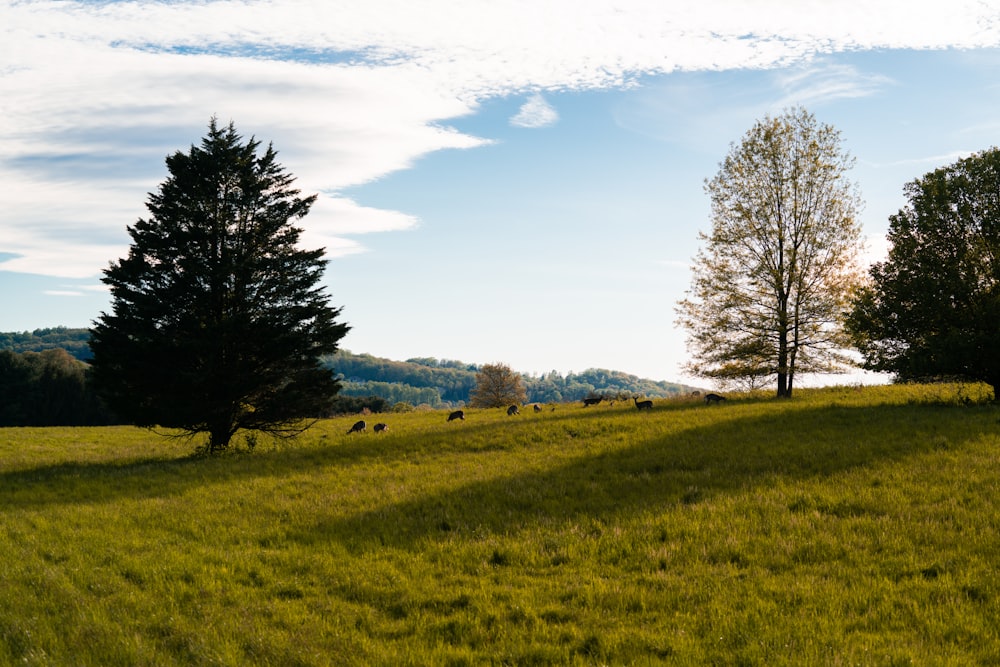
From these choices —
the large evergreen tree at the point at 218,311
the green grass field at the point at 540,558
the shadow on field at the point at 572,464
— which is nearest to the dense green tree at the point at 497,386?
the shadow on field at the point at 572,464

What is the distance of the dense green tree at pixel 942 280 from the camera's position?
24.6m

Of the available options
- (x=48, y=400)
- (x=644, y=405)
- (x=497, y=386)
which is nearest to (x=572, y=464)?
Result: (x=644, y=405)

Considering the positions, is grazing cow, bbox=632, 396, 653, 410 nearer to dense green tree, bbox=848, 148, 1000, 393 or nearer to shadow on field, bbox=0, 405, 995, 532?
shadow on field, bbox=0, 405, 995, 532

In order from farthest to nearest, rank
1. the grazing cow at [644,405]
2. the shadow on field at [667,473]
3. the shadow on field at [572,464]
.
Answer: the grazing cow at [644,405]
the shadow on field at [572,464]
the shadow on field at [667,473]

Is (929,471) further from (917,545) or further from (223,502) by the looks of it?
(223,502)

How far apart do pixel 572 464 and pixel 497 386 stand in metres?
60.9

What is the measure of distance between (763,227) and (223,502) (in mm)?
30732

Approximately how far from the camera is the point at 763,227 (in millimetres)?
35125

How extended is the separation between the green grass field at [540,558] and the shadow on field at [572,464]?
0.42 ft

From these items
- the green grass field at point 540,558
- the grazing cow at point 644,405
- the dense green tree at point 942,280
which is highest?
the dense green tree at point 942,280

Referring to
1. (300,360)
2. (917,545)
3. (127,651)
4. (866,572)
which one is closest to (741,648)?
(866,572)

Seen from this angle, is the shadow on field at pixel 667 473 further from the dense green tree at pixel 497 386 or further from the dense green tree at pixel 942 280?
the dense green tree at pixel 497 386

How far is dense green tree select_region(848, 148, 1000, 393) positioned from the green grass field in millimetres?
4450

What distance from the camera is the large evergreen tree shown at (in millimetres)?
24375
